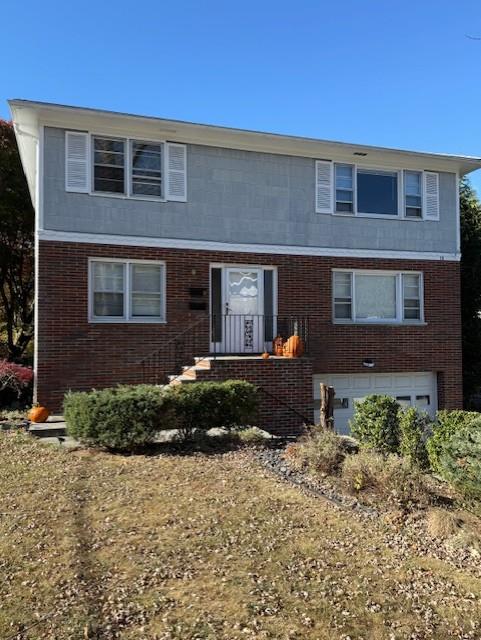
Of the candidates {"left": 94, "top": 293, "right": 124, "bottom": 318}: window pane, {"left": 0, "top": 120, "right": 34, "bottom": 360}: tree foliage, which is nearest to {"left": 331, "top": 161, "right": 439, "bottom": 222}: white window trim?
{"left": 94, "top": 293, "right": 124, "bottom": 318}: window pane

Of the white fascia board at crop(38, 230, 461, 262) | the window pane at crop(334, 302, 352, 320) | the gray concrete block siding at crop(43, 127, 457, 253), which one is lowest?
the window pane at crop(334, 302, 352, 320)

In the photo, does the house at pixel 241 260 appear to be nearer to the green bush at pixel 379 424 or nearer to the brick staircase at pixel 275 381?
the brick staircase at pixel 275 381

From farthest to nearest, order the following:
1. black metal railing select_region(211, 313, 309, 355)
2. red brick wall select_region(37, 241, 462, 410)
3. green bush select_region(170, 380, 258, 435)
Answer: black metal railing select_region(211, 313, 309, 355), red brick wall select_region(37, 241, 462, 410), green bush select_region(170, 380, 258, 435)

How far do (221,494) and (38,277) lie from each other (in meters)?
6.81

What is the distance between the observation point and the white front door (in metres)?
12.4

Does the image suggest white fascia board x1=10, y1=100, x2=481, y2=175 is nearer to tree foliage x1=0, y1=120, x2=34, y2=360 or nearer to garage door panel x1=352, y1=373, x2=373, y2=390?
garage door panel x1=352, y1=373, x2=373, y2=390

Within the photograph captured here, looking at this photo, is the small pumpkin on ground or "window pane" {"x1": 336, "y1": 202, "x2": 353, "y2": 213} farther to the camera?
"window pane" {"x1": 336, "y1": 202, "x2": 353, "y2": 213}

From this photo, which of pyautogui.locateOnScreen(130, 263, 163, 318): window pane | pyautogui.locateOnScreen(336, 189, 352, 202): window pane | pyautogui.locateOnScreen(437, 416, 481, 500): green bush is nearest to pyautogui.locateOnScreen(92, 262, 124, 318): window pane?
pyautogui.locateOnScreen(130, 263, 163, 318): window pane

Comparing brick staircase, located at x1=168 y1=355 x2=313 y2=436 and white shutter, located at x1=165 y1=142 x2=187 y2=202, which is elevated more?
white shutter, located at x1=165 y1=142 x2=187 y2=202

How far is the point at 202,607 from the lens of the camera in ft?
12.2

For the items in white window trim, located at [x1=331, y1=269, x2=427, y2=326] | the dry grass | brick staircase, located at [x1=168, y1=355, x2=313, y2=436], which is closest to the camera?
the dry grass

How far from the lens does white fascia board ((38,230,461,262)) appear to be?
11164 mm

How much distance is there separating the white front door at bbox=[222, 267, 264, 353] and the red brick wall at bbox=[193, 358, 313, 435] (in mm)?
1836

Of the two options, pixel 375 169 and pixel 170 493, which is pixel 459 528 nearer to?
pixel 170 493
